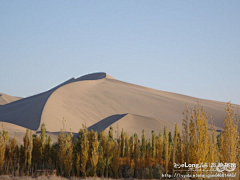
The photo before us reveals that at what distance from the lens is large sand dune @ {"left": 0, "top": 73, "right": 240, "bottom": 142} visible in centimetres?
5228

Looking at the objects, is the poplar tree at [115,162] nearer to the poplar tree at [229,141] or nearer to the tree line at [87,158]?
the tree line at [87,158]

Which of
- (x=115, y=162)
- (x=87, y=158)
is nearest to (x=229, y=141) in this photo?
(x=115, y=162)

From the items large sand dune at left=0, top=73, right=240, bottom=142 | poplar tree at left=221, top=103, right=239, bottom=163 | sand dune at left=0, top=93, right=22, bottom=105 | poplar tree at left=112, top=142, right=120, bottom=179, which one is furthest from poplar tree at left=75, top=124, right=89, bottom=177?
sand dune at left=0, top=93, right=22, bottom=105

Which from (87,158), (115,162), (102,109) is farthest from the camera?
(102,109)

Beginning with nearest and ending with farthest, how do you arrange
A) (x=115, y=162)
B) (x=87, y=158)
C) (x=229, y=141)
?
(x=229, y=141), (x=87, y=158), (x=115, y=162)

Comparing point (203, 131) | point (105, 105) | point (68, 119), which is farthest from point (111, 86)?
point (203, 131)

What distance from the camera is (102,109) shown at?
6397cm

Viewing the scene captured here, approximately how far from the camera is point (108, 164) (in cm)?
2145

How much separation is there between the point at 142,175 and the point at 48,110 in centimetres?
3908

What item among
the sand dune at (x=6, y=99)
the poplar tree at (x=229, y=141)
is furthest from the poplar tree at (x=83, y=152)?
the sand dune at (x=6, y=99)

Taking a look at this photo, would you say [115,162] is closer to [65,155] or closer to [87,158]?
[87,158]

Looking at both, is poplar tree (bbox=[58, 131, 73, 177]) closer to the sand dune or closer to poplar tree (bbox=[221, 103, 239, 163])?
poplar tree (bbox=[221, 103, 239, 163])

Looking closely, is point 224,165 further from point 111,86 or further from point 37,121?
point 111,86

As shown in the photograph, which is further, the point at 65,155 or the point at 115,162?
the point at 115,162
